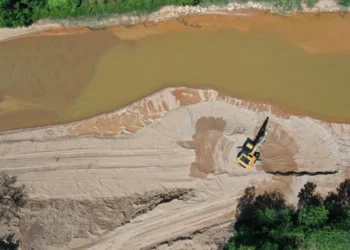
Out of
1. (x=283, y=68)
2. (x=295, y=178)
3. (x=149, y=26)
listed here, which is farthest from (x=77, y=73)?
(x=295, y=178)

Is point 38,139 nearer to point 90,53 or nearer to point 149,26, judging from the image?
point 90,53

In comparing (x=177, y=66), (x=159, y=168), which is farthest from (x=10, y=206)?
(x=177, y=66)

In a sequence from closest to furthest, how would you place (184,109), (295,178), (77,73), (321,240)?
(321,240), (295,178), (184,109), (77,73)

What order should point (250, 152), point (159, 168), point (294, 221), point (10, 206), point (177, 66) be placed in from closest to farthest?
1. point (294, 221)
2. point (250, 152)
3. point (10, 206)
4. point (159, 168)
5. point (177, 66)

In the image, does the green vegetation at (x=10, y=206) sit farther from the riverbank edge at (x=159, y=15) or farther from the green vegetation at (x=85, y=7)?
the green vegetation at (x=85, y=7)

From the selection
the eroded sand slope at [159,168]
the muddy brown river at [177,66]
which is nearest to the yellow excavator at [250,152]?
the eroded sand slope at [159,168]

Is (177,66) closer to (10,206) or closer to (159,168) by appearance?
(159,168)
